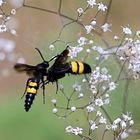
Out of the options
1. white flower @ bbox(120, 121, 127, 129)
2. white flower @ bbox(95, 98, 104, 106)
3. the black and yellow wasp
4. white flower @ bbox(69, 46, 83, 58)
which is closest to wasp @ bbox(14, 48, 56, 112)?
the black and yellow wasp

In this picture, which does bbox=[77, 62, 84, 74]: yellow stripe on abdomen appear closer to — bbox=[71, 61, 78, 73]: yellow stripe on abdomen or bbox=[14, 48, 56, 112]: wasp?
bbox=[71, 61, 78, 73]: yellow stripe on abdomen

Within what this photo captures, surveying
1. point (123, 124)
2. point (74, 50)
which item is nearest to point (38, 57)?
point (74, 50)

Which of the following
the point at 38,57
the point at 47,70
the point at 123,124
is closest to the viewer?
the point at 123,124

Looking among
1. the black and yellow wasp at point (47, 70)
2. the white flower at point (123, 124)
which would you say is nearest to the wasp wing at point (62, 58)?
the black and yellow wasp at point (47, 70)

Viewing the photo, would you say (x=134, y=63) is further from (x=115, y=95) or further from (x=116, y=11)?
(x=116, y=11)

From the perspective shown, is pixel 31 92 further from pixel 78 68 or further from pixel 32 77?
pixel 78 68

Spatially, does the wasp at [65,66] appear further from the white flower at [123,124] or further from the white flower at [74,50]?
the white flower at [123,124]
